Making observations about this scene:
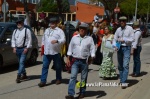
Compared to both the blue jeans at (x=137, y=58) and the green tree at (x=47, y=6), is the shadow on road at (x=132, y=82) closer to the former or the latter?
the blue jeans at (x=137, y=58)

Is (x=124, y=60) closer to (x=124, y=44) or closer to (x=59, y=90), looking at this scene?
(x=124, y=44)

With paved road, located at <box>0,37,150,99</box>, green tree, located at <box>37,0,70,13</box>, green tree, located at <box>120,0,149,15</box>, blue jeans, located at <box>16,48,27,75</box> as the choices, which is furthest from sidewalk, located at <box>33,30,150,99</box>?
green tree, located at <box>37,0,70,13</box>

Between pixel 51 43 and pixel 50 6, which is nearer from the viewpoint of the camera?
pixel 51 43

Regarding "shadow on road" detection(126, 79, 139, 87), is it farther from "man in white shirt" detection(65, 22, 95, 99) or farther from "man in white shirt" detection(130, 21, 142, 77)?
"man in white shirt" detection(65, 22, 95, 99)

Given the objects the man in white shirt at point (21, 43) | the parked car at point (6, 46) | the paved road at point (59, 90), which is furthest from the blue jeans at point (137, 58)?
the parked car at point (6, 46)

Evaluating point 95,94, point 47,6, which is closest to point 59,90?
point 95,94

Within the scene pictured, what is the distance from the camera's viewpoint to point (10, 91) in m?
8.54

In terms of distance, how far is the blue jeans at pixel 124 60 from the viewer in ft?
29.4

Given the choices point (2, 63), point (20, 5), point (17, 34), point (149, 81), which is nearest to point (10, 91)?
point (17, 34)

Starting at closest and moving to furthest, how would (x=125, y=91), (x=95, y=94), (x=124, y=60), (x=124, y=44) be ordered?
1. (x=95, y=94)
2. (x=125, y=91)
3. (x=124, y=60)
4. (x=124, y=44)

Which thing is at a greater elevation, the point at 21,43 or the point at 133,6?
the point at 133,6

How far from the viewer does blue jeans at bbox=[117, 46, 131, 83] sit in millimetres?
8961

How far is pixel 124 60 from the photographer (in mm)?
9008

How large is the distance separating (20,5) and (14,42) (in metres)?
60.3
